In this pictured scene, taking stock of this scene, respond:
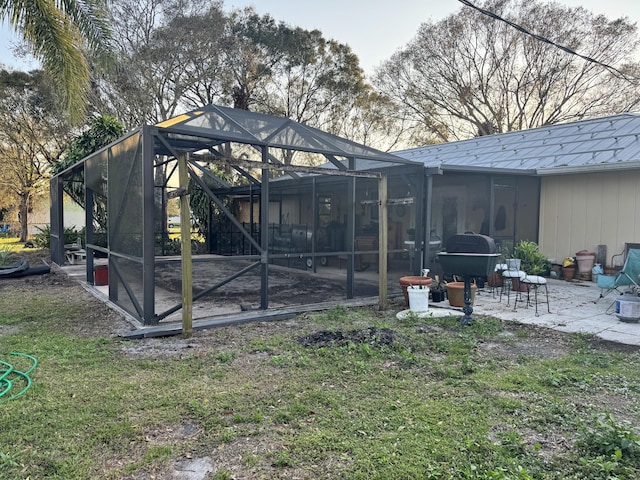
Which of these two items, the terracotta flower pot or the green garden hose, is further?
the terracotta flower pot

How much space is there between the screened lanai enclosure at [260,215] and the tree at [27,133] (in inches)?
333

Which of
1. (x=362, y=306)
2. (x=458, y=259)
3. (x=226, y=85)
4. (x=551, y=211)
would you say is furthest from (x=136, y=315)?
(x=226, y=85)

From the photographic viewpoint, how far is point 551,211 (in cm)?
897

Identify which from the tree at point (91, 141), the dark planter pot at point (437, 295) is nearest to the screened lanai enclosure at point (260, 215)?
the tree at point (91, 141)

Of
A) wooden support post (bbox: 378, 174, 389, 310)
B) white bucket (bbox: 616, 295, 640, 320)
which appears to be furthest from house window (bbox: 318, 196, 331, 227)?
white bucket (bbox: 616, 295, 640, 320)

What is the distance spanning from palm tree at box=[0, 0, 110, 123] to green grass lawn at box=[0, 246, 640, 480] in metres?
4.25

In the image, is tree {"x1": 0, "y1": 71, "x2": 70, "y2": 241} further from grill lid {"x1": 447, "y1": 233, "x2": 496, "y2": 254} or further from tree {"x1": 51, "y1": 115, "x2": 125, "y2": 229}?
grill lid {"x1": 447, "y1": 233, "x2": 496, "y2": 254}

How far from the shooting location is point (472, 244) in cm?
502

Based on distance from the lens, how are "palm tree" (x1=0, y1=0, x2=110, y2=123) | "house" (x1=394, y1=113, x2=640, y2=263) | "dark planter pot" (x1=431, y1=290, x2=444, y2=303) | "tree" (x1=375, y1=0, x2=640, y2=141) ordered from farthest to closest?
"tree" (x1=375, y1=0, x2=640, y2=141) < "house" (x1=394, y1=113, x2=640, y2=263) < "dark planter pot" (x1=431, y1=290, x2=444, y2=303) < "palm tree" (x1=0, y1=0, x2=110, y2=123)

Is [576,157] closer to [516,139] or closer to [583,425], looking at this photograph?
[516,139]

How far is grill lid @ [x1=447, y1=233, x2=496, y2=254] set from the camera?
4.93m

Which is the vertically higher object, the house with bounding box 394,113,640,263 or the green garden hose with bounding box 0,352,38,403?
the house with bounding box 394,113,640,263

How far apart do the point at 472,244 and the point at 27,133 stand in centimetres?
2006

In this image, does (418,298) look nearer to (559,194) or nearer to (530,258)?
(530,258)
